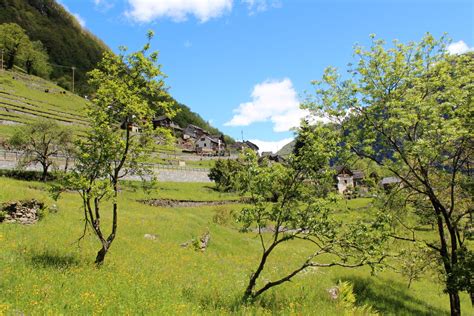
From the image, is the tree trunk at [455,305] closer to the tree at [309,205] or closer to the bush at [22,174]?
the tree at [309,205]

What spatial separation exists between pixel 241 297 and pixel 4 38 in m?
149

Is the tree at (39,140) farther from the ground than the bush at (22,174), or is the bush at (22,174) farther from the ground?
the tree at (39,140)

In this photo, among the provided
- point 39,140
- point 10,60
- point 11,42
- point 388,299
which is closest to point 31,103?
point 10,60

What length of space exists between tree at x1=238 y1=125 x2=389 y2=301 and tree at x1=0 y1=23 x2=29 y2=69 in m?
143

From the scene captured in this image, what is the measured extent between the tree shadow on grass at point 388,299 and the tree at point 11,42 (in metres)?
142

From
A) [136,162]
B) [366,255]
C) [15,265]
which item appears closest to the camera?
[366,255]

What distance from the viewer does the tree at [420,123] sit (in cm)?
1369

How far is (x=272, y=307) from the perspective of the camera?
11.6 meters

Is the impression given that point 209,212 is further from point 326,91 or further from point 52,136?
point 326,91

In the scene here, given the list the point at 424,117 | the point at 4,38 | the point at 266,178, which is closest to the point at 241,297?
the point at 266,178

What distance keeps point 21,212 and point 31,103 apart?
87.3 meters

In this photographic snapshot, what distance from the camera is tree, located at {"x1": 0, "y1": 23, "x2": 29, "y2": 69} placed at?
122750 mm

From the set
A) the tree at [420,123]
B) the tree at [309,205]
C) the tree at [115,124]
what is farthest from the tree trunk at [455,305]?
the tree at [115,124]

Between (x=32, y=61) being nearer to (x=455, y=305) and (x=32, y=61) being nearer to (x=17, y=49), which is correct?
(x=17, y=49)
